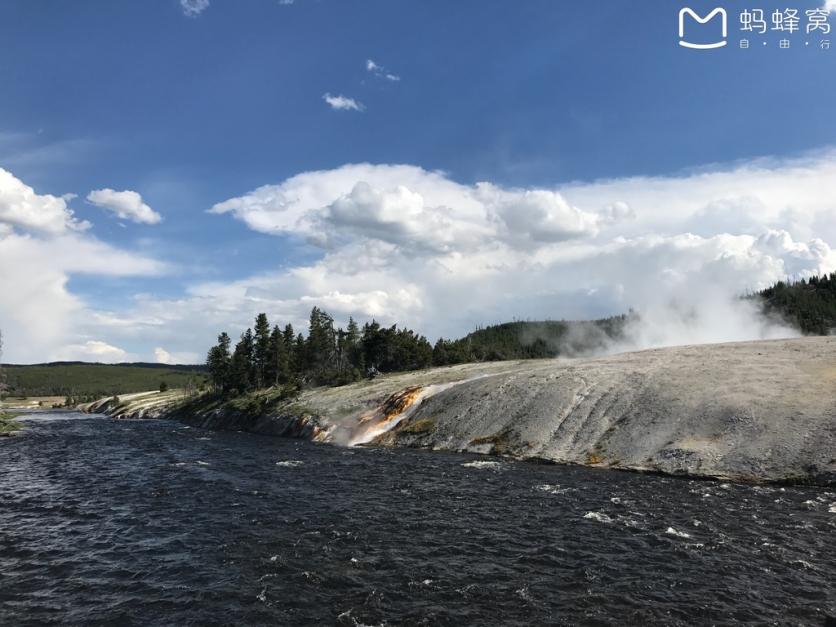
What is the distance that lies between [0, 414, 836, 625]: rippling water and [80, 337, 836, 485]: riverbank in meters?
4.86

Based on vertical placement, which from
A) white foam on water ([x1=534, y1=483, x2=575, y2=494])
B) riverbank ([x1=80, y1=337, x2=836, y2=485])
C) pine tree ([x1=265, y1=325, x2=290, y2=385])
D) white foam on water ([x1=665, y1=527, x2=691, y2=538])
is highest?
pine tree ([x1=265, y1=325, x2=290, y2=385])

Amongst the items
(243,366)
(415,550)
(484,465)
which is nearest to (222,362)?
(243,366)

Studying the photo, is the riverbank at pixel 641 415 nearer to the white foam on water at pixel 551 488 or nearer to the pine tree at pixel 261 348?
the white foam on water at pixel 551 488

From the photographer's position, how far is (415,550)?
82.7ft

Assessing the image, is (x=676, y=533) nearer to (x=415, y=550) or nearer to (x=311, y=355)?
(x=415, y=550)

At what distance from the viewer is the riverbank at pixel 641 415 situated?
4247cm

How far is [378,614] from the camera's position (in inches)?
732

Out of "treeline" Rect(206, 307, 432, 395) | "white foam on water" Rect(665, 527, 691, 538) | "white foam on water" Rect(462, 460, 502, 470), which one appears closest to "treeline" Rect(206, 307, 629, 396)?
"treeline" Rect(206, 307, 432, 395)

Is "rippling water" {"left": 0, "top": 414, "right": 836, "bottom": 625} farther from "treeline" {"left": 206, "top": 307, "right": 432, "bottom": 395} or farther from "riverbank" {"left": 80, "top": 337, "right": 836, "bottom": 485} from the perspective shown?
"treeline" {"left": 206, "top": 307, "right": 432, "bottom": 395}

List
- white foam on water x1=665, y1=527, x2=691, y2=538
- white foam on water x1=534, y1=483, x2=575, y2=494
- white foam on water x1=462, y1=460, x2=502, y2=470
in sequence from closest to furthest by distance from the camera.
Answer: white foam on water x1=665, y1=527, x2=691, y2=538 < white foam on water x1=534, y1=483, x2=575, y2=494 < white foam on water x1=462, y1=460, x2=502, y2=470

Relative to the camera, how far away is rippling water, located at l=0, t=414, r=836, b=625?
19.1 meters

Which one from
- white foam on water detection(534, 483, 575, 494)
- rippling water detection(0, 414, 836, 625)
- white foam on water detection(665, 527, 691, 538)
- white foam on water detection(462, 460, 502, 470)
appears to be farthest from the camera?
white foam on water detection(462, 460, 502, 470)

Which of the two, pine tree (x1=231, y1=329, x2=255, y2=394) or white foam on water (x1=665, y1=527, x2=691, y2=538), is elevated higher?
pine tree (x1=231, y1=329, x2=255, y2=394)

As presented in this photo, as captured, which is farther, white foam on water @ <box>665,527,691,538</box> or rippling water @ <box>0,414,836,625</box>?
white foam on water @ <box>665,527,691,538</box>
